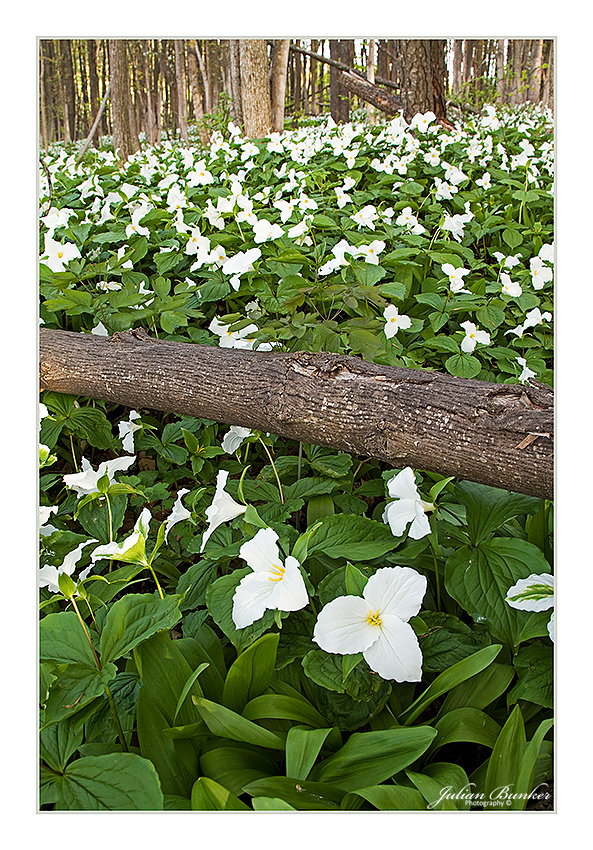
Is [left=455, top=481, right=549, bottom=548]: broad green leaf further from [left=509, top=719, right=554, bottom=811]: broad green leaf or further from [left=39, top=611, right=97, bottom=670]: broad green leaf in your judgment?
[left=39, top=611, right=97, bottom=670]: broad green leaf

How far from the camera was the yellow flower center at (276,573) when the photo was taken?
98 cm

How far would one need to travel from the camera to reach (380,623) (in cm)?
89

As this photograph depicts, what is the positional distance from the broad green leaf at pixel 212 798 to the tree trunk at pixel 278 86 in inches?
120

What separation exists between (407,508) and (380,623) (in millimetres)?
249

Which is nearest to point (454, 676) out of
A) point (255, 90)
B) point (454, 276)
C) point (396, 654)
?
point (396, 654)

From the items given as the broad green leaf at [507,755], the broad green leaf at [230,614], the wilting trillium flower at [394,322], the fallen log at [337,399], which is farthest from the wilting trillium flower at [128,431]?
the broad green leaf at [507,755]

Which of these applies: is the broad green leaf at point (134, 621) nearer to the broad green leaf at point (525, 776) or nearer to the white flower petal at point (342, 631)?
the white flower petal at point (342, 631)

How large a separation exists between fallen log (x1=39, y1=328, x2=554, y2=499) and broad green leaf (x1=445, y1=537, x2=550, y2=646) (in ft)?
0.40

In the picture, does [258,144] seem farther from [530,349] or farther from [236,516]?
[236,516]

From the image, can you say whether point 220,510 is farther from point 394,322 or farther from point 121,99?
point 121,99

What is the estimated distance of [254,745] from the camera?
88 cm

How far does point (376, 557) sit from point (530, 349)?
1284 mm
